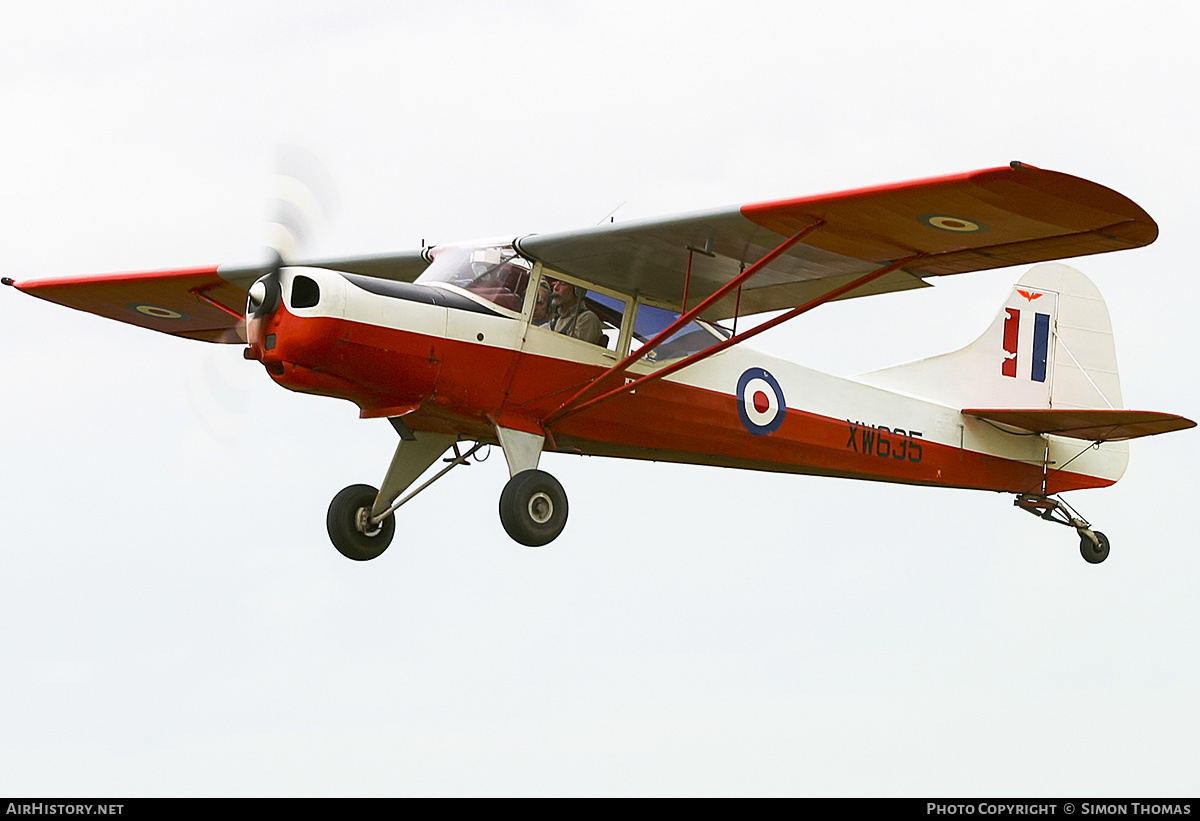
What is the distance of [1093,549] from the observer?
46.0ft

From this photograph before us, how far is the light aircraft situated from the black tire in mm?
22

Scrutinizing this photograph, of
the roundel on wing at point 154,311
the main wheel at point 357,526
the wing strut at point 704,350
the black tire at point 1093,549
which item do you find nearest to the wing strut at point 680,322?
the wing strut at point 704,350

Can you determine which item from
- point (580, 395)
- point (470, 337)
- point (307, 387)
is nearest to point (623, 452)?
point (580, 395)

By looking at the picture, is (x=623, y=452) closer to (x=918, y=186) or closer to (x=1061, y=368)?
(x=918, y=186)

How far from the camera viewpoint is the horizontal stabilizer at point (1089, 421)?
1298cm

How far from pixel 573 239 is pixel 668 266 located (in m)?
0.81

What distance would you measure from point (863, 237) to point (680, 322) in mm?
1394

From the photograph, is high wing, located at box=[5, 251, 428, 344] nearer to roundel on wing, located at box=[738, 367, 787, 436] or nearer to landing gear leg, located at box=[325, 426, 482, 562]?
landing gear leg, located at box=[325, 426, 482, 562]

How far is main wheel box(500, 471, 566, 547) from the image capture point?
33.6 feet

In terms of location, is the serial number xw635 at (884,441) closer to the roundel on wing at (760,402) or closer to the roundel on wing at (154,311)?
the roundel on wing at (760,402)

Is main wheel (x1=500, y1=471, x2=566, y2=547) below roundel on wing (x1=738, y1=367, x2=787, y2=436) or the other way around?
below

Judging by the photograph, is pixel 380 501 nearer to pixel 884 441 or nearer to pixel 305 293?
pixel 305 293

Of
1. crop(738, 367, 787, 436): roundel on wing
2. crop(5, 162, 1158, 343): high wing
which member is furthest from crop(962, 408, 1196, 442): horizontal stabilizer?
crop(5, 162, 1158, 343): high wing

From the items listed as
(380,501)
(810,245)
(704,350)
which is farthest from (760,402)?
(380,501)
